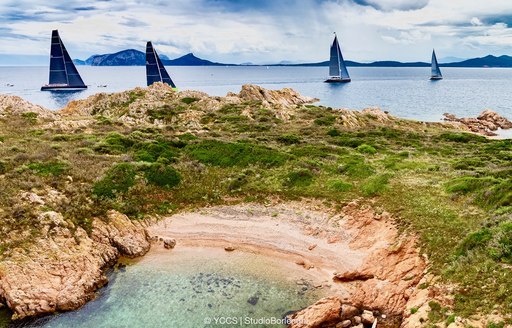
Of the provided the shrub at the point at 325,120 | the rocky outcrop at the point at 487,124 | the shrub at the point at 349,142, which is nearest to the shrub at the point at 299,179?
the shrub at the point at 349,142

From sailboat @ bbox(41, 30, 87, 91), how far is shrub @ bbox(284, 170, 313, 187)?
140361 millimetres

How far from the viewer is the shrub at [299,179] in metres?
39.7

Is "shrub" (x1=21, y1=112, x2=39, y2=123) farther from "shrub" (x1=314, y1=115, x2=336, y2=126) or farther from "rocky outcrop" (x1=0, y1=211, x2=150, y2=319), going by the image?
"shrub" (x1=314, y1=115, x2=336, y2=126)

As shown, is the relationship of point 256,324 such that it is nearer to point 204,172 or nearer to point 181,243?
point 181,243

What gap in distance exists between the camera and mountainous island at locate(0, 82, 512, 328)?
892 inches

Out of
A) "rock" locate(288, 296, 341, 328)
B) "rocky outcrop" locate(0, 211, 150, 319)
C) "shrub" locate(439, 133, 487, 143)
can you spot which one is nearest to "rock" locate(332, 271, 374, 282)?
"rock" locate(288, 296, 341, 328)

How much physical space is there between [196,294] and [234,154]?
23.4 meters

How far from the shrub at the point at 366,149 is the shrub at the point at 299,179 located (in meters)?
Result: 13.0

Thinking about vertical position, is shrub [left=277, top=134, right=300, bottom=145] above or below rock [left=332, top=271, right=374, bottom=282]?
above

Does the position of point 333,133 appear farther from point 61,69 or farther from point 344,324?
point 61,69

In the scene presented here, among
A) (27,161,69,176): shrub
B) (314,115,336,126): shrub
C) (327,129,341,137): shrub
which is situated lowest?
(27,161,69,176): shrub

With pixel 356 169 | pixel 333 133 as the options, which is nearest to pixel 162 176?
pixel 356 169

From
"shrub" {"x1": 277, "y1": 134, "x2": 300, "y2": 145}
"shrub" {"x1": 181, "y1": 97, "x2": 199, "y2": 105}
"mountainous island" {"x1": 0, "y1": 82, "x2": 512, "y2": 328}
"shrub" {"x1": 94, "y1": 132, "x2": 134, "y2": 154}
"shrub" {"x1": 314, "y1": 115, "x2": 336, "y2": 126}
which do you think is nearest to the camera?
"mountainous island" {"x1": 0, "y1": 82, "x2": 512, "y2": 328}

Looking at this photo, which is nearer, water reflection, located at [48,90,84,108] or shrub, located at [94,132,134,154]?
shrub, located at [94,132,134,154]
